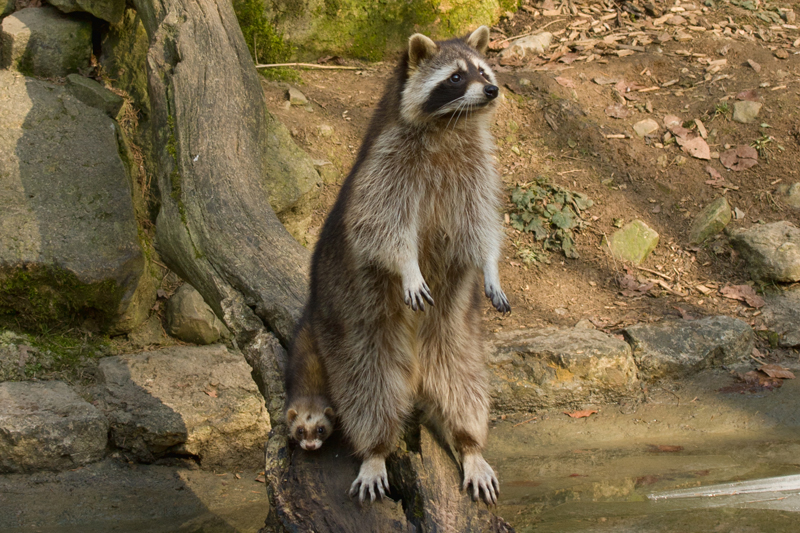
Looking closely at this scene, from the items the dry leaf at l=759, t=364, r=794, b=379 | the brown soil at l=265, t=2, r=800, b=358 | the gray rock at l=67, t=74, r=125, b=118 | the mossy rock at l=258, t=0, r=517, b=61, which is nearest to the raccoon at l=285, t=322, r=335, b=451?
the brown soil at l=265, t=2, r=800, b=358

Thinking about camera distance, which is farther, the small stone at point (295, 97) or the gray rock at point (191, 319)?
the small stone at point (295, 97)

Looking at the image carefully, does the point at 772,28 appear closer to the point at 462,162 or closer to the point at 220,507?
the point at 462,162

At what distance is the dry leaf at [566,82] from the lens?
254 inches

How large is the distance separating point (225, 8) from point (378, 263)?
8.54 ft

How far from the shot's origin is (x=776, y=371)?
450 centimetres

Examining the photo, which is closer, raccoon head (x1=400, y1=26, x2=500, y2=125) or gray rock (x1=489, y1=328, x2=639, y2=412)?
raccoon head (x1=400, y1=26, x2=500, y2=125)

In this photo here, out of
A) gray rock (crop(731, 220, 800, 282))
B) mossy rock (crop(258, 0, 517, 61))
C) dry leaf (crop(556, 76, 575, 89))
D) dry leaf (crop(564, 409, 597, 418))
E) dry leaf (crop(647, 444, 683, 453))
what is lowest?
dry leaf (crop(564, 409, 597, 418))

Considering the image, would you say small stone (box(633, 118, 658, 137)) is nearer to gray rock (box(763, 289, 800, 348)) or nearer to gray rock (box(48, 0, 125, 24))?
gray rock (box(763, 289, 800, 348))

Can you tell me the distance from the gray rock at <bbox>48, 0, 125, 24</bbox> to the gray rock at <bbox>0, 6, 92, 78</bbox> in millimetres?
93

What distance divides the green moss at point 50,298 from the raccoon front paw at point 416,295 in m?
2.55

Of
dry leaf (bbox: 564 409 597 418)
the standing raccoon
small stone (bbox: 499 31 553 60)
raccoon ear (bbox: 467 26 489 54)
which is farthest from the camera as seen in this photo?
small stone (bbox: 499 31 553 60)

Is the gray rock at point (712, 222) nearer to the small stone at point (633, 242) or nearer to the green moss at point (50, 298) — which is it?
the small stone at point (633, 242)

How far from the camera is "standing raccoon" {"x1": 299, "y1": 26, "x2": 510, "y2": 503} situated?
110 inches

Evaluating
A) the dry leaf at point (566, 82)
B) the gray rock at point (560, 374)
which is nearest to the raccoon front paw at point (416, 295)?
the gray rock at point (560, 374)
